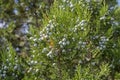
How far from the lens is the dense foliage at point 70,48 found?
21.0ft

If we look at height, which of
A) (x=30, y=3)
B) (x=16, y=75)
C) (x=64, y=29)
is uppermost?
(x=30, y=3)

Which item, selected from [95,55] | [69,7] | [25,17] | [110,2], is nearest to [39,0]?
[25,17]

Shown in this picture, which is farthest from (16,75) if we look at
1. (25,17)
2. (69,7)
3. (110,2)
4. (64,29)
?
(25,17)

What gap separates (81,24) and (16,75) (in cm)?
143

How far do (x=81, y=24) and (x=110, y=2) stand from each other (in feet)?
10.2

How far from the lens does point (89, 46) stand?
6730 mm

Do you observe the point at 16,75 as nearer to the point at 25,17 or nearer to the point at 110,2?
the point at 110,2

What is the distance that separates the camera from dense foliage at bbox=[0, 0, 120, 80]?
639 centimetres

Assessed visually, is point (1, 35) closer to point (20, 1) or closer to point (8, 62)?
point (20, 1)

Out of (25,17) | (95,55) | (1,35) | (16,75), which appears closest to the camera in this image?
(16,75)

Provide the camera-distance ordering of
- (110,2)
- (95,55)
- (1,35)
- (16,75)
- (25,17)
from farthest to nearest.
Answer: (25,17) < (1,35) < (110,2) < (95,55) < (16,75)

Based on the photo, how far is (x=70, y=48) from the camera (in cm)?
643

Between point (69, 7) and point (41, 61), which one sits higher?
point (69, 7)

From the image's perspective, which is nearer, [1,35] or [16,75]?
[16,75]
